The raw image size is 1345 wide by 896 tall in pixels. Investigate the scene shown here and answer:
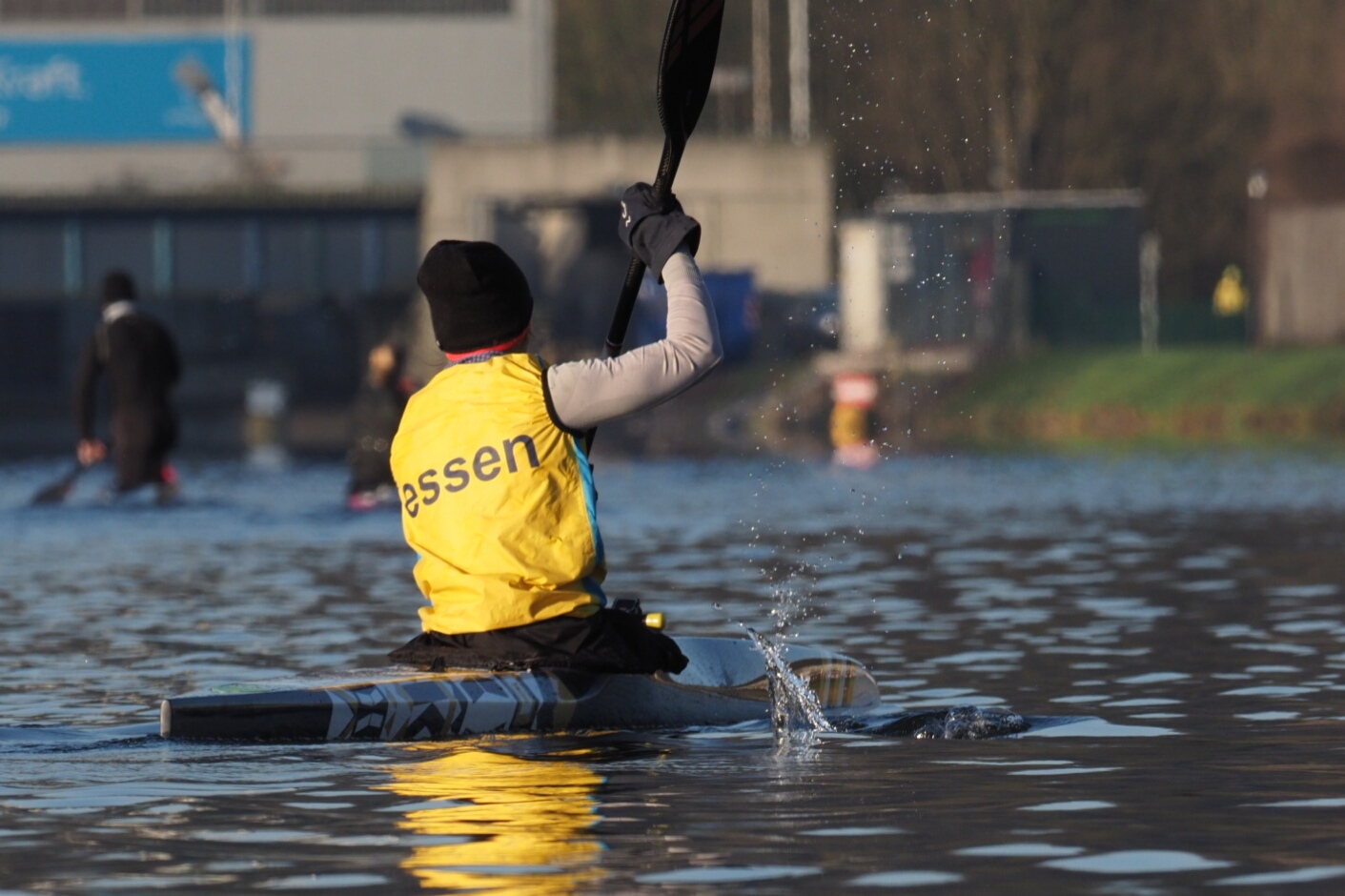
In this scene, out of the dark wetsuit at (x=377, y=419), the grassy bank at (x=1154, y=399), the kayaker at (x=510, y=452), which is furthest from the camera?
the grassy bank at (x=1154, y=399)

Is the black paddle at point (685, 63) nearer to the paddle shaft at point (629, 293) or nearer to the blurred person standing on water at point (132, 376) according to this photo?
the paddle shaft at point (629, 293)

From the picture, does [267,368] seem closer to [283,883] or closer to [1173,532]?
[1173,532]

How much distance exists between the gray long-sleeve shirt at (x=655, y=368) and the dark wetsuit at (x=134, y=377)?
13.1 metres

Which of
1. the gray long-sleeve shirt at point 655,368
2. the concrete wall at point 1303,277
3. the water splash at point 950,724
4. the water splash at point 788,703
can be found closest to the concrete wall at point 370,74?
the concrete wall at point 1303,277

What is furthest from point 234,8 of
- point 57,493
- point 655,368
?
point 655,368

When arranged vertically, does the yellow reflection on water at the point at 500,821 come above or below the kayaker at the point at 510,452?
below

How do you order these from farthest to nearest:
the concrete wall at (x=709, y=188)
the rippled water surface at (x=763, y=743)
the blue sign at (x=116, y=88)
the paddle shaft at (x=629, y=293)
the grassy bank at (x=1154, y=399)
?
the blue sign at (x=116, y=88) < the concrete wall at (x=709, y=188) < the grassy bank at (x=1154, y=399) < the paddle shaft at (x=629, y=293) < the rippled water surface at (x=763, y=743)

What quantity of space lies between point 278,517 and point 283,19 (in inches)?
1574

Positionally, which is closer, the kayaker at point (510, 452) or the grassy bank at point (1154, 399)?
the kayaker at point (510, 452)

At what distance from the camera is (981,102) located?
195 ft

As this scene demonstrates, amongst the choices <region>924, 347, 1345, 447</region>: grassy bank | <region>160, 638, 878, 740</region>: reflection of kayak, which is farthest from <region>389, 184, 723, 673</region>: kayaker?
<region>924, 347, 1345, 447</region>: grassy bank

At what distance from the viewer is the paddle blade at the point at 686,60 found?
404 inches

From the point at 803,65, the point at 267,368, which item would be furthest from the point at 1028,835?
the point at 803,65

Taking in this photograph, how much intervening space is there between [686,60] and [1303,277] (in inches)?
1472
